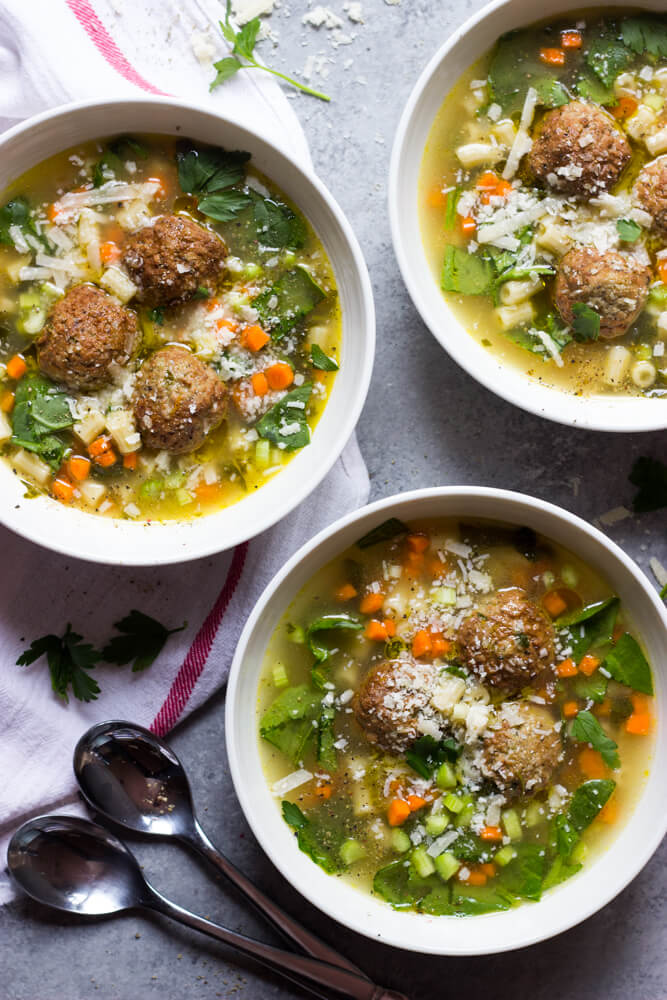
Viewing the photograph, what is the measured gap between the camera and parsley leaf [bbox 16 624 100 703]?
3.64 meters

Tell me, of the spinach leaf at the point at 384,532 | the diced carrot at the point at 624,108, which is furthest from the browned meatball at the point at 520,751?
the diced carrot at the point at 624,108

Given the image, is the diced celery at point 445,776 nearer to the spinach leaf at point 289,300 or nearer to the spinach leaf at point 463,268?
the spinach leaf at point 289,300

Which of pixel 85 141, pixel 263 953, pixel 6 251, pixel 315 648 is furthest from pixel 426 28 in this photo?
pixel 263 953

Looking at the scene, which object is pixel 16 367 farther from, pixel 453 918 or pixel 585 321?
pixel 453 918

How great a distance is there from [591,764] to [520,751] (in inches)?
16.0

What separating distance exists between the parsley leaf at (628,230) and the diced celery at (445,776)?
7.48 ft

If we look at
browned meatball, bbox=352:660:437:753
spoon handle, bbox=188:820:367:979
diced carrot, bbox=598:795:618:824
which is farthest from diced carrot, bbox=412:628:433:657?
spoon handle, bbox=188:820:367:979

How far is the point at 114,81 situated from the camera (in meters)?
3.51

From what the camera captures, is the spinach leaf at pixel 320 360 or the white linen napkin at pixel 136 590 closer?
the spinach leaf at pixel 320 360

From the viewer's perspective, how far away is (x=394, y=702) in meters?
3.26

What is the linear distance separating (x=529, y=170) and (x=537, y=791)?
2565mm

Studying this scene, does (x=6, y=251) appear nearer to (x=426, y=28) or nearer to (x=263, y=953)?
(x=426, y=28)

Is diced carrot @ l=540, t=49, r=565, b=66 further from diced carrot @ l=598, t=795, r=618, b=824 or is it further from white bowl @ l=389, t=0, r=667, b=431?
diced carrot @ l=598, t=795, r=618, b=824

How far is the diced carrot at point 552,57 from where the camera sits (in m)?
3.55
